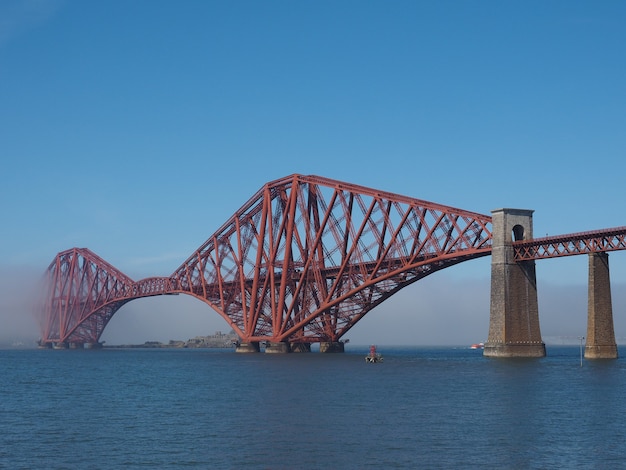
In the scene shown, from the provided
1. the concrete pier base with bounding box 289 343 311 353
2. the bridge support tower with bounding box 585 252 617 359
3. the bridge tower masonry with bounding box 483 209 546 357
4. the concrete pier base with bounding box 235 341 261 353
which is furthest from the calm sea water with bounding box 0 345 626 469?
the concrete pier base with bounding box 235 341 261 353

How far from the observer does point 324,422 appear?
1896 inches

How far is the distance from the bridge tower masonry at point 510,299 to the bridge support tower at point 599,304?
6.72 metres

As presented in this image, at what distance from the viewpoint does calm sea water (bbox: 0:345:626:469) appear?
37.9 meters

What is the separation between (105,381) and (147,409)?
30.2 metres

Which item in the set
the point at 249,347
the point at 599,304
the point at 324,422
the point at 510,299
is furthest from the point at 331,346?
the point at 324,422

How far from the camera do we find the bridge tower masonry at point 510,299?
96.0 meters

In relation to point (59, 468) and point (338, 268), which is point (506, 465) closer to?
point (59, 468)

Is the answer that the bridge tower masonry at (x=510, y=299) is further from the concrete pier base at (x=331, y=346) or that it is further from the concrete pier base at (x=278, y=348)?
the concrete pier base at (x=278, y=348)

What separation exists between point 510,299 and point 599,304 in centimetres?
1025

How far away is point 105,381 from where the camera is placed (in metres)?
85.1

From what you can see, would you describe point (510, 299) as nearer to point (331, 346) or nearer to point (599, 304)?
point (599, 304)

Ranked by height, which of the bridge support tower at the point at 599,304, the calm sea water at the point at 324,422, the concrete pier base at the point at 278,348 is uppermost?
the bridge support tower at the point at 599,304

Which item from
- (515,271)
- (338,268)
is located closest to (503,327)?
(515,271)

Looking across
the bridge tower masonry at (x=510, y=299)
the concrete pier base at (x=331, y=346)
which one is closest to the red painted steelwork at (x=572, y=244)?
the bridge tower masonry at (x=510, y=299)
